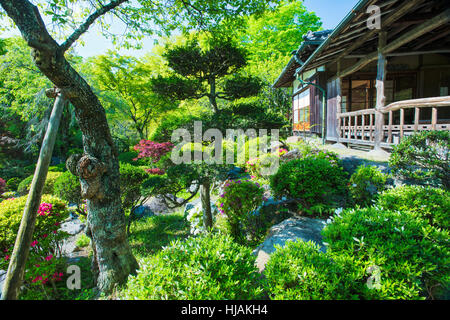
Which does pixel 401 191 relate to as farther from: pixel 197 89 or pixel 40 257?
pixel 40 257

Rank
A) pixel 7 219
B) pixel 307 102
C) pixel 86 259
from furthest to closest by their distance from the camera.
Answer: pixel 307 102, pixel 86 259, pixel 7 219

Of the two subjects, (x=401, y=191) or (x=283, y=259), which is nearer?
(x=283, y=259)

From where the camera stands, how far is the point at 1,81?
1359cm

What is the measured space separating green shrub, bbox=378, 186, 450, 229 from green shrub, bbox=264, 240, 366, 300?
1.56 m

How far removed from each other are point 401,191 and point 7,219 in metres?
6.56

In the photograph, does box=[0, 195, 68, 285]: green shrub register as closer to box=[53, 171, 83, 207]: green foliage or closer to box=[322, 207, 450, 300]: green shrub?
box=[53, 171, 83, 207]: green foliage

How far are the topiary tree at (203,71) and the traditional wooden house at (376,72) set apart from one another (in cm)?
240

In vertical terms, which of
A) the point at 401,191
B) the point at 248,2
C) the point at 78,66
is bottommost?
the point at 401,191

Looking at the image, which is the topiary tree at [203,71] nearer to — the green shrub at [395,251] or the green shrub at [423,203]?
the green shrub at [423,203]

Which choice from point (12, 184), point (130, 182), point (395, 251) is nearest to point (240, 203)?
point (395, 251)

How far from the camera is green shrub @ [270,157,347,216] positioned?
156 inches

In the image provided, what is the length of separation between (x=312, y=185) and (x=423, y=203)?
1.57m
